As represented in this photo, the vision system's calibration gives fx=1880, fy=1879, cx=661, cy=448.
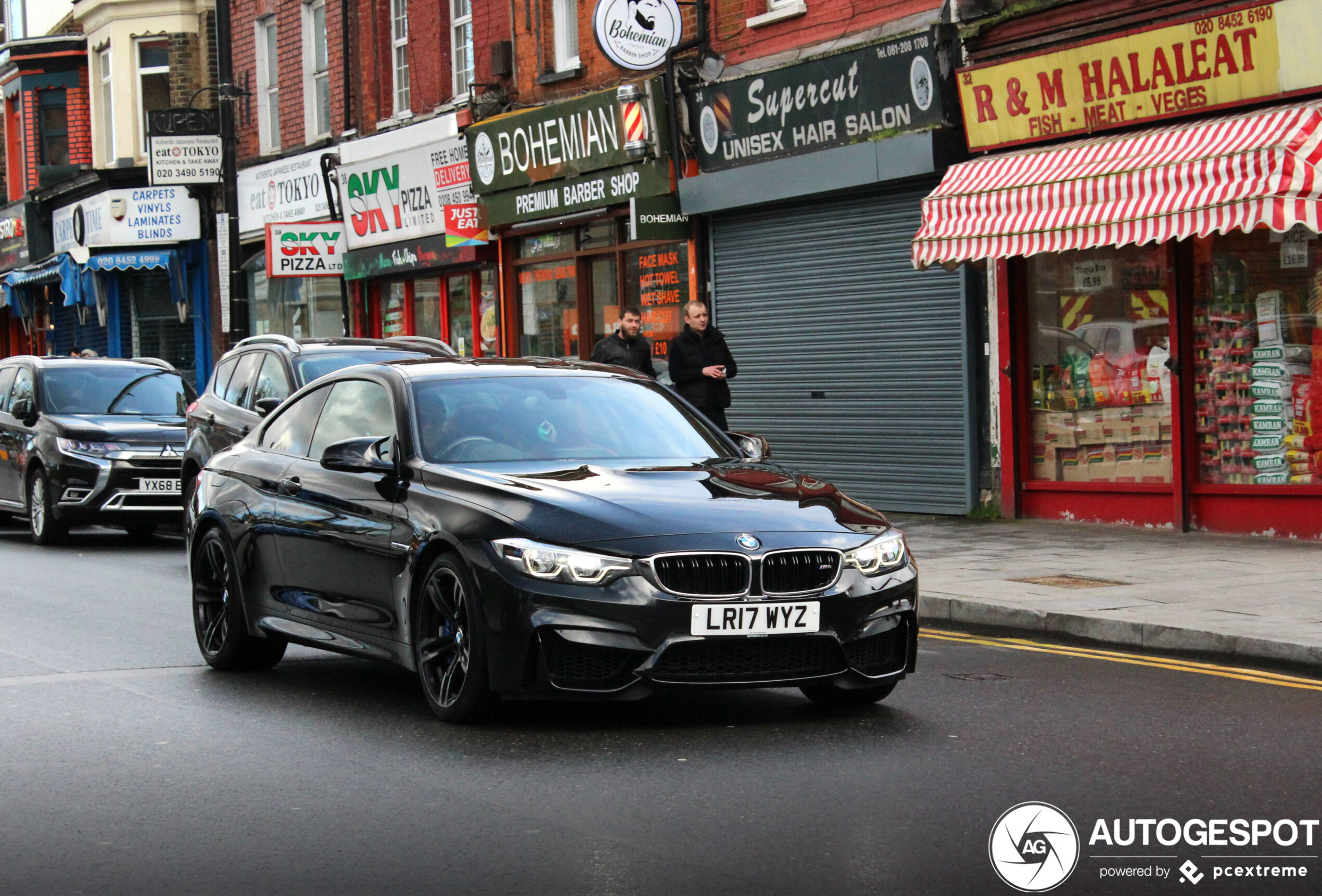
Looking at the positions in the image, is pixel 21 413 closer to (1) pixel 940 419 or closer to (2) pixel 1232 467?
(1) pixel 940 419

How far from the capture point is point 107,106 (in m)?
38.5

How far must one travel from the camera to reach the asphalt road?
209 inches

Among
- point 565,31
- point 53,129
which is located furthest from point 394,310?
point 53,129

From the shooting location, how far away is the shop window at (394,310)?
1126 inches

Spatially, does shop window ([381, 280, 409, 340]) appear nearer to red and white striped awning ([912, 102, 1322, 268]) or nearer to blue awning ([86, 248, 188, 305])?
blue awning ([86, 248, 188, 305])

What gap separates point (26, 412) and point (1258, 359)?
11.4 meters

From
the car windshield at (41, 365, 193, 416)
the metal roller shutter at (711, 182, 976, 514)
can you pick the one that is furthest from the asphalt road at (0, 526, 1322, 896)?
the car windshield at (41, 365, 193, 416)

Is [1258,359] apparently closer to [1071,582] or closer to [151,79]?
[1071,582]

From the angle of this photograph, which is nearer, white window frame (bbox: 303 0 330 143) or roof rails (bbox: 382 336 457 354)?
roof rails (bbox: 382 336 457 354)

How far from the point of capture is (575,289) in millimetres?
23469

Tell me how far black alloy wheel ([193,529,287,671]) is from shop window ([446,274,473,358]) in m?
16.9

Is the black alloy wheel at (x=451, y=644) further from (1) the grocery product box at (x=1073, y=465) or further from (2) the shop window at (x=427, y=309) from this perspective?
(2) the shop window at (x=427, y=309)

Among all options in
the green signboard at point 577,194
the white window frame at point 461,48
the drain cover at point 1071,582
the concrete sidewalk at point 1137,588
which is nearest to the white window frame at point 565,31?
the green signboard at point 577,194

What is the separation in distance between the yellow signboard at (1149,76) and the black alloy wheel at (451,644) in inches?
336
